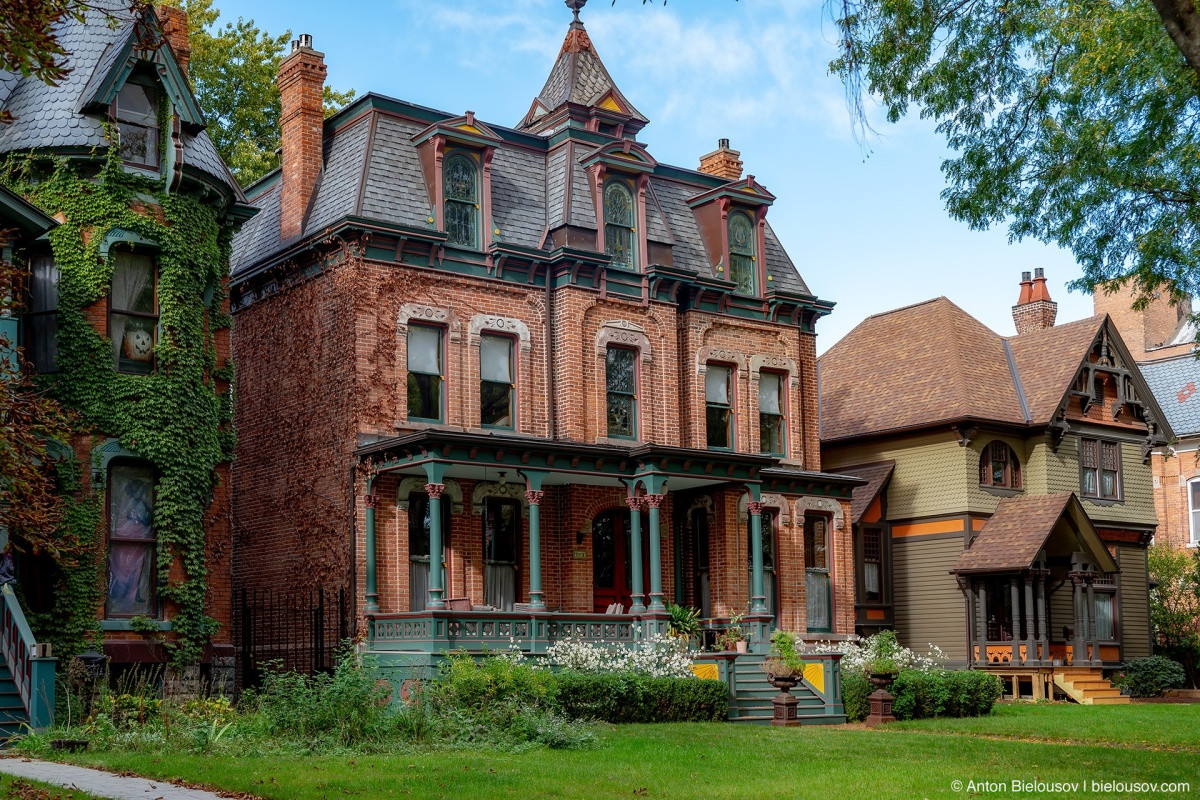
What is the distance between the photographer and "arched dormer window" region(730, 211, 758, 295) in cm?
3244

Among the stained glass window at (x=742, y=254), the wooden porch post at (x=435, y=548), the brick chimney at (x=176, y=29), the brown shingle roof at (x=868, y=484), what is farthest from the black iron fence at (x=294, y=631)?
the brown shingle roof at (x=868, y=484)

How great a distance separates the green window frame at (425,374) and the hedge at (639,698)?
687cm

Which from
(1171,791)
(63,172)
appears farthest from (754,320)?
(1171,791)

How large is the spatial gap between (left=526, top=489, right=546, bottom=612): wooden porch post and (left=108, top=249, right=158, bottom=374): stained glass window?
712cm

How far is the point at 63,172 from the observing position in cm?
2333

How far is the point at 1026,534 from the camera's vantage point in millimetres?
34312

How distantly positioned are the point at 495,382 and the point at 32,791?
16277mm

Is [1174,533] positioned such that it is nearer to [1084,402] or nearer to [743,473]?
[1084,402]

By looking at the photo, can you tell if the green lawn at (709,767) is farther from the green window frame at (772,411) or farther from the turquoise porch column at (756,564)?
the green window frame at (772,411)

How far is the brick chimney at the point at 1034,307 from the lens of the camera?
138 ft

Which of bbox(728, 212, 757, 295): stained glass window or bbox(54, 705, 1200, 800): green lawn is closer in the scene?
bbox(54, 705, 1200, 800): green lawn

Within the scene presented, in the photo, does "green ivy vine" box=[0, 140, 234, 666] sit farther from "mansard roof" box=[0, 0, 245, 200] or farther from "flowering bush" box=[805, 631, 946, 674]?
"flowering bush" box=[805, 631, 946, 674]

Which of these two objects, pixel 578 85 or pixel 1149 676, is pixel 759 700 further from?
pixel 1149 676

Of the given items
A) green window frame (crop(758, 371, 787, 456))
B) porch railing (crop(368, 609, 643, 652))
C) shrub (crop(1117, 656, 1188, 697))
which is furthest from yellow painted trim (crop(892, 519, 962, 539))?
porch railing (crop(368, 609, 643, 652))
